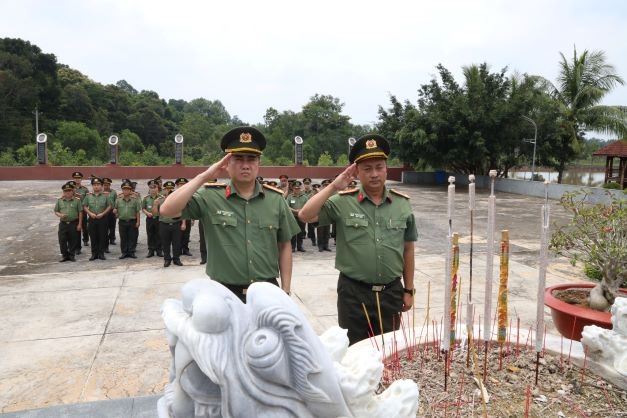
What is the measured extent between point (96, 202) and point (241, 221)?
225 inches

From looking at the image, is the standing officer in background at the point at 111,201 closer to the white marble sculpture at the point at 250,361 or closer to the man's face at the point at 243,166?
the man's face at the point at 243,166

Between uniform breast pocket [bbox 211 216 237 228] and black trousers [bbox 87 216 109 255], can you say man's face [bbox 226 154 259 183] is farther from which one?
black trousers [bbox 87 216 109 255]

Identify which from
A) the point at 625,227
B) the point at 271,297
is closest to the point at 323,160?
the point at 625,227

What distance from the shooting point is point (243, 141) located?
7.58ft

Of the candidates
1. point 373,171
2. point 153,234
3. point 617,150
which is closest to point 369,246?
point 373,171

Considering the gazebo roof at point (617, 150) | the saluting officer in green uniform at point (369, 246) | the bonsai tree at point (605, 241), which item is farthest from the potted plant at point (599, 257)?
the gazebo roof at point (617, 150)

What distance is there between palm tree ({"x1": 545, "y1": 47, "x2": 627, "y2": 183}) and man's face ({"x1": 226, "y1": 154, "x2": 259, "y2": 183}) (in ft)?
64.7

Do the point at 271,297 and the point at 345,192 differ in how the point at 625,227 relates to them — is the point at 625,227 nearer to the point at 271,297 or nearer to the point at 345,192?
the point at 345,192

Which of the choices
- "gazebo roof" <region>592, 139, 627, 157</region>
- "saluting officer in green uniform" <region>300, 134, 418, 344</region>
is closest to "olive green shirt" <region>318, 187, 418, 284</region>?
"saluting officer in green uniform" <region>300, 134, 418, 344</region>

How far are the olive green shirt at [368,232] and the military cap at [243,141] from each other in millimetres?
536

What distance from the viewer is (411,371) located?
2.18 metres

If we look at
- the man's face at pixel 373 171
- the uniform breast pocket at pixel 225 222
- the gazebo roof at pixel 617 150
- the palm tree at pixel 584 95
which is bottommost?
the uniform breast pocket at pixel 225 222

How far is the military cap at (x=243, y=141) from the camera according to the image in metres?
2.29

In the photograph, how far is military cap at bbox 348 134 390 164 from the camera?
239cm
